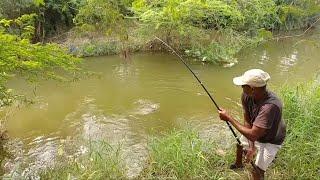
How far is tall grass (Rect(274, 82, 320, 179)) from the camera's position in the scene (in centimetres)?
461

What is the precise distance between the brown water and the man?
142 cm

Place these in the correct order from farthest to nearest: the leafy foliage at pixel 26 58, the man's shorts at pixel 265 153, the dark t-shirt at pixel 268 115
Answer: the leafy foliage at pixel 26 58
the man's shorts at pixel 265 153
the dark t-shirt at pixel 268 115

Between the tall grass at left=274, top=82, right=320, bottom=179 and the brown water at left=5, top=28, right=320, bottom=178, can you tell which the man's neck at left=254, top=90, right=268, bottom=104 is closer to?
the tall grass at left=274, top=82, right=320, bottom=179

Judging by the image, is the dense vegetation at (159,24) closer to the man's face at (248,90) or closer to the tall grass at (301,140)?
the tall grass at (301,140)

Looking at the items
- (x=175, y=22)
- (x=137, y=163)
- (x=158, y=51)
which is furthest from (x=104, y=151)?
(x=158, y=51)

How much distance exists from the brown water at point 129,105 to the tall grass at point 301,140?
83 cm

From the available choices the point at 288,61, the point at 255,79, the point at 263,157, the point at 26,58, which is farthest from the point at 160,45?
the point at 255,79

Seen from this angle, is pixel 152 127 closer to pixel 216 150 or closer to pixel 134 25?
pixel 216 150

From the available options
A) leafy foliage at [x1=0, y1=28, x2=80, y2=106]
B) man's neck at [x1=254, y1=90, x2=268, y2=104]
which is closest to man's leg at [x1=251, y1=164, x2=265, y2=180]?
man's neck at [x1=254, y1=90, x2=268, y2=104]

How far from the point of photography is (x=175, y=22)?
1416 centimetres

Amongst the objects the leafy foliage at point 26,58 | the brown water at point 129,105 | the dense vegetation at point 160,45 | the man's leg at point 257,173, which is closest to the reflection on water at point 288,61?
the brown water at point 129,105

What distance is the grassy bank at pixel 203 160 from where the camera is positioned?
15.3 feet

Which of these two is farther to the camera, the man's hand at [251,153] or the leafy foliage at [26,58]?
the leafy foliage at [26,58]

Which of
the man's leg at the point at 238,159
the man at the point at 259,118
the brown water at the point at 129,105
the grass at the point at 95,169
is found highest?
the man at the point at 259,118
